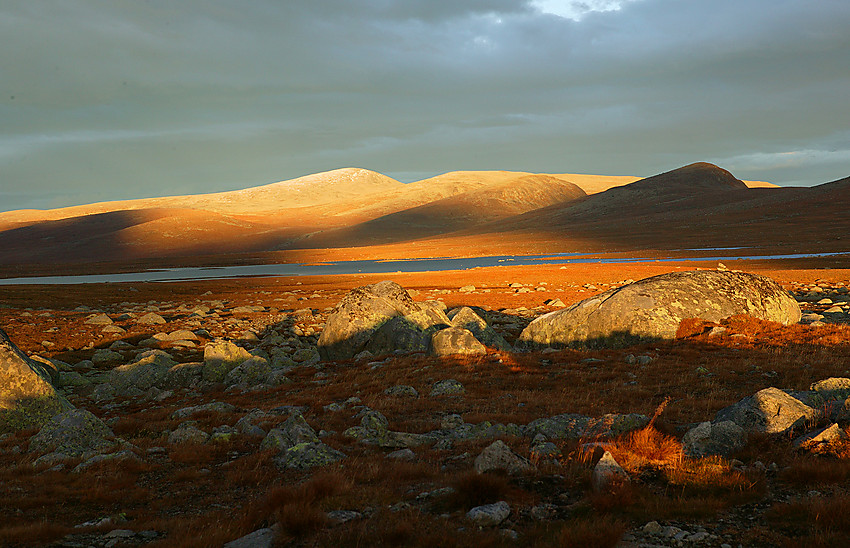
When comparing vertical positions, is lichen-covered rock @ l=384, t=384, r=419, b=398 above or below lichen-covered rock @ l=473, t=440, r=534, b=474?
below

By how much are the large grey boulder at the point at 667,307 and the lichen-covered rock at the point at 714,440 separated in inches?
510

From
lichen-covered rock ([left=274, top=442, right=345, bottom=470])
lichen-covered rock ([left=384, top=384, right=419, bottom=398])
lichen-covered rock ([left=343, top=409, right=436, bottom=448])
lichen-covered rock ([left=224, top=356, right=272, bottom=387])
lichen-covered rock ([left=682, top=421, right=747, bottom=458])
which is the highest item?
lichen-covered rock ([left=682, top=421, right=747, bottom=458])

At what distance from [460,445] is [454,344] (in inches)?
426

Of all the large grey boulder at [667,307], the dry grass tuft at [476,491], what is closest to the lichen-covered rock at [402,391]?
the dry grass tuft at [476,491]

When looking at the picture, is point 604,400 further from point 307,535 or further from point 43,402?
point 43,402

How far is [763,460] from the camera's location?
7.99 metres

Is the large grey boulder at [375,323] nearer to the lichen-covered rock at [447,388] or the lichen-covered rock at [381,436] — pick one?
the lichen-covered rock at [447,388]

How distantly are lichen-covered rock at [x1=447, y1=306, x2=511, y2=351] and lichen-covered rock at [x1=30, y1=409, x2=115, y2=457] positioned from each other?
590 inches

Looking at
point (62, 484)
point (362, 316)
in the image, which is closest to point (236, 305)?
point (362, 316)

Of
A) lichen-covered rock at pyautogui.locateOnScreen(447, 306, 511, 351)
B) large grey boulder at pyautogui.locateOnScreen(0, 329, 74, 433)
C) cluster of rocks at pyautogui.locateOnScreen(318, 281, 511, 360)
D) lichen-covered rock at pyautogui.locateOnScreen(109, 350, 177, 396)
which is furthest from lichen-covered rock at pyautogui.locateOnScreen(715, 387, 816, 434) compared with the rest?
lichen-covered rock at pyautogui.locateOnScreen(109, 350, 177, 396)

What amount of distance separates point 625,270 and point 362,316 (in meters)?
58.7

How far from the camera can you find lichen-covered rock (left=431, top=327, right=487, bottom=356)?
811 inches

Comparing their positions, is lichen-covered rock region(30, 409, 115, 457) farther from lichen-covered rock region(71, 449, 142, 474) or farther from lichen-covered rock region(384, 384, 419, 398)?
lichen-covered rock region(384, 384, 419, 398)

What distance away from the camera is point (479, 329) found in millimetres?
25062
